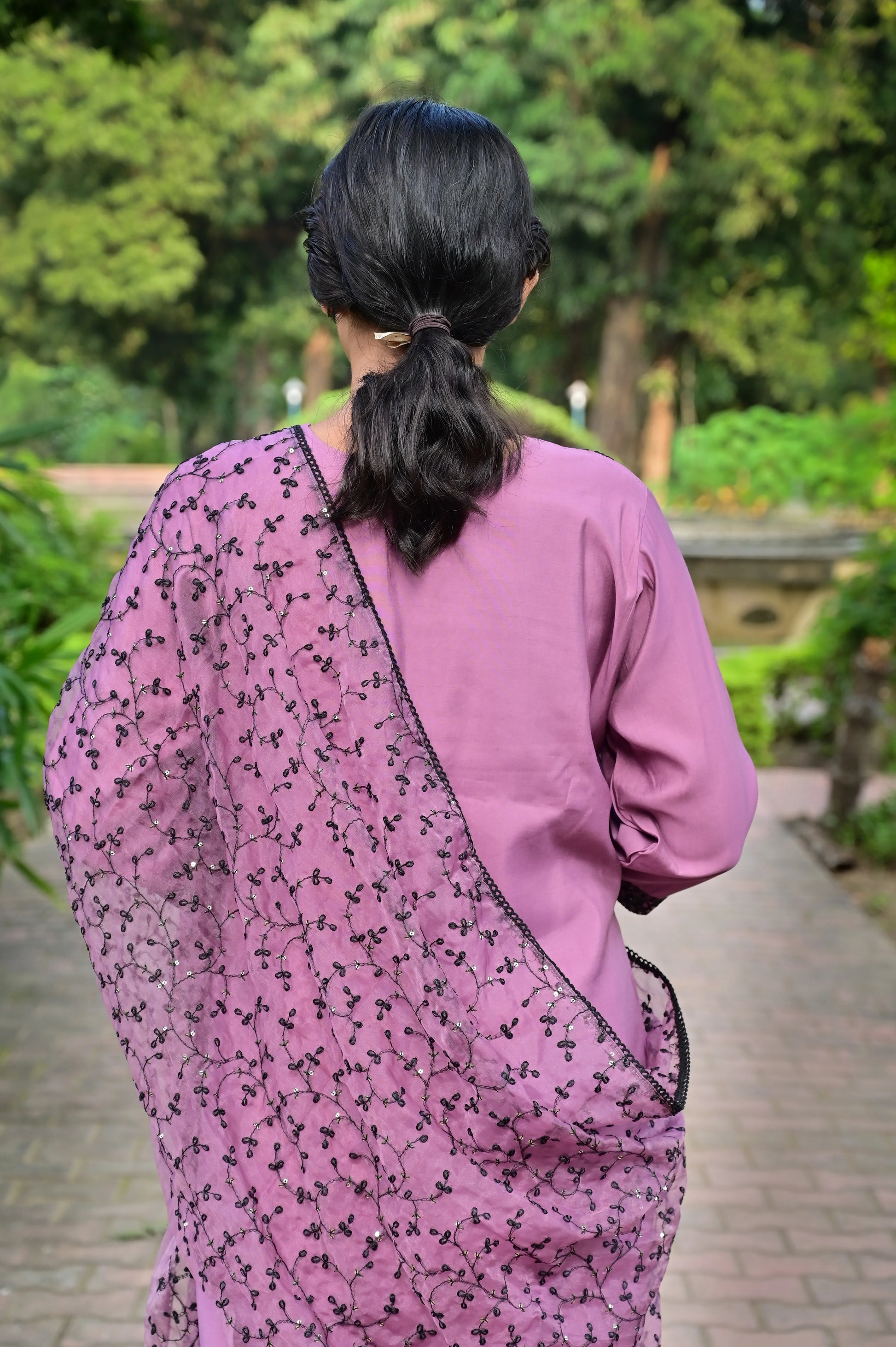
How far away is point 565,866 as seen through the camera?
4.69 ft

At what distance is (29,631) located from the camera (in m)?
4.94

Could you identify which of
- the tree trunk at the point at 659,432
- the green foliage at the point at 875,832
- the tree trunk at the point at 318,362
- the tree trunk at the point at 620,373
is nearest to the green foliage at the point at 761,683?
the green foliage at the point at 875,832

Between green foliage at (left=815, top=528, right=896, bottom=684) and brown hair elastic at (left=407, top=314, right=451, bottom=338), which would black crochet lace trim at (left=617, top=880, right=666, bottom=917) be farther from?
green foliage at (left=815, top=528, right=896, bottom=684)

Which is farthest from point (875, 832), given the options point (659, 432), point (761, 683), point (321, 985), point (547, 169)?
point (659, 432)

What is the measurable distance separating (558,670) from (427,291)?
40 cm

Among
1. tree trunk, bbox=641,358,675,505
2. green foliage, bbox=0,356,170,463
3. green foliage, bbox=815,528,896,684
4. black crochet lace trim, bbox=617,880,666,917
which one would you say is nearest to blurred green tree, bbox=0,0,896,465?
tree trunk, bbox=641,358,675,505

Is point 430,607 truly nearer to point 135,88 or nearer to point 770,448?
point 770,448

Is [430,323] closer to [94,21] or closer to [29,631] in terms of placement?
[94,21]

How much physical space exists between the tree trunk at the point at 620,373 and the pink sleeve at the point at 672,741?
19047 millimetres

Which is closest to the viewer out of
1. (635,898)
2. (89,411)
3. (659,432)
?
(635,898)

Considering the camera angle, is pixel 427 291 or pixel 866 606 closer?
pixel 427 291

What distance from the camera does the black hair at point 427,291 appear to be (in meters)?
1.34

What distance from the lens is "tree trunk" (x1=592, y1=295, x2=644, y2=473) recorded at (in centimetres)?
2008

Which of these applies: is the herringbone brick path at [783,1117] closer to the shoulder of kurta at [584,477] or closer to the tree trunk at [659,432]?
the shoulder of kurta at [584,477]
